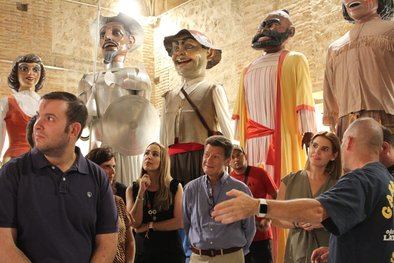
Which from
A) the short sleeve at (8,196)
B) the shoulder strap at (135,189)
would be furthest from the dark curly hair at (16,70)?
the short sleeve at (8,196)

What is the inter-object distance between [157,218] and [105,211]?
1.60 m

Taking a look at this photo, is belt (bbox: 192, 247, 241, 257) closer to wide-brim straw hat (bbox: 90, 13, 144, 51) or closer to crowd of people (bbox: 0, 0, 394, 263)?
crowd of people (bbox: 0, 0, 394, 263)

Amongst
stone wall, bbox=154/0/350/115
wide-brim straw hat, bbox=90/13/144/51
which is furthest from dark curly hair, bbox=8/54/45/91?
stone wall, bbox=154/0/350/115

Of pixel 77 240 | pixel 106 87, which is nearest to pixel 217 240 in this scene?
pixel 77 240

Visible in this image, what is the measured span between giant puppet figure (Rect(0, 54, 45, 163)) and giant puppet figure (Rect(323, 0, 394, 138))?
308cm

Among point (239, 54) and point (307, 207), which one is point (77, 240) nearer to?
point (307, 207)

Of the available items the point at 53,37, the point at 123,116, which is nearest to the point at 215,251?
the point at 123,116

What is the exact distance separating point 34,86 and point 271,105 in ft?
8.49

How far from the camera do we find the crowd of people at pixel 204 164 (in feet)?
9.34

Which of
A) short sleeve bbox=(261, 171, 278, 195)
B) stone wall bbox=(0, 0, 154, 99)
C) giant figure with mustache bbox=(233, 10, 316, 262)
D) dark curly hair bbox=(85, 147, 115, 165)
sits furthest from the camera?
stone wall bbox=(0, 0, 154, 99)

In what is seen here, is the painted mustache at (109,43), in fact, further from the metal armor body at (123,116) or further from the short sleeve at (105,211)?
the short sleeve at (105,211)

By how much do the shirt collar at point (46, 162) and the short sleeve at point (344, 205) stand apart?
119 centimetres

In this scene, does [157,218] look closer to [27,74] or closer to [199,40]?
[199,40]

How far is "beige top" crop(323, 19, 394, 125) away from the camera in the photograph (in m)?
4.66
